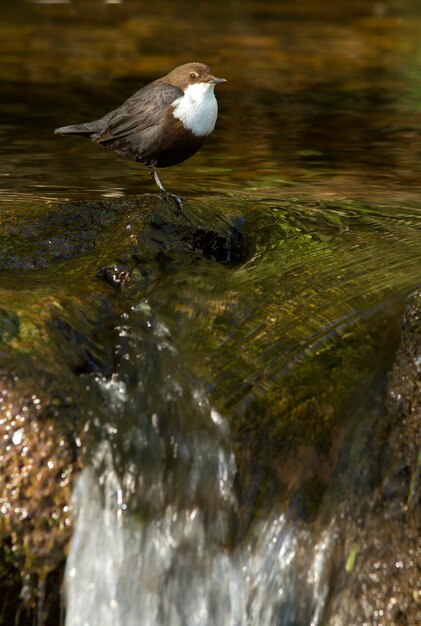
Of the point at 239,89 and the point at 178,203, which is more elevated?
the point at 178,203

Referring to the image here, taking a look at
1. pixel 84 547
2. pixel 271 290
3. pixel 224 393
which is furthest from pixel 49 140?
pixel 84 547

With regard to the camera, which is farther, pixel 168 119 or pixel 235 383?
pixel 168 119

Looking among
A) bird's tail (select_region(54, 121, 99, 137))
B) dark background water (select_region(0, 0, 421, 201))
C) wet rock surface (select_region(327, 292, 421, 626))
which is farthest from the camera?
dark background water (select_region(0, 0, 421, 201))

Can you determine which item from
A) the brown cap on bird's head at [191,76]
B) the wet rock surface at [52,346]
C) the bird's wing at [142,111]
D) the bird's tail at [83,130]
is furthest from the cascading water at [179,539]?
the bird's tail at [83,130]

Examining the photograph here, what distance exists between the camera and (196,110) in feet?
16.7

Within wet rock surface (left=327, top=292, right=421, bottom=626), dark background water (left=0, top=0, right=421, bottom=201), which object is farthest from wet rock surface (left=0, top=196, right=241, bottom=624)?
dark background water (left=0, top=0, right=421, bottom=201)

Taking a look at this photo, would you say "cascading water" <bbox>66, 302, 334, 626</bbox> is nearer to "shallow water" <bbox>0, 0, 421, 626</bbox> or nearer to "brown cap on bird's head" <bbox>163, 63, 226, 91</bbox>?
"shallow water" <bbox>0, 0, 421, 626</bbox>

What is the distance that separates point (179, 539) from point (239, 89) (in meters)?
6.25

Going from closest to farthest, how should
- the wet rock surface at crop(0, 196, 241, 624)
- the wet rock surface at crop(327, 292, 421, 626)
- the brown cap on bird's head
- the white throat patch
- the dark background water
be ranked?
the wet rock surface at crop(0, 196, 241, 624), the wet rock surface at crop(327, 292, 421, 626), the white throat patch, the brown cap on bird's head, the dark background water

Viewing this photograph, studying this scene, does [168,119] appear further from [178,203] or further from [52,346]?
[52,346]

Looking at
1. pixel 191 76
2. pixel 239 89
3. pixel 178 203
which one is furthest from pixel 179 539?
pixel 239 89

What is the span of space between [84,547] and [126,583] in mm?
238

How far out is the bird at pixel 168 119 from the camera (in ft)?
16.6

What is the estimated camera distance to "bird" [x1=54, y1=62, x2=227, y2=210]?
5.07m
